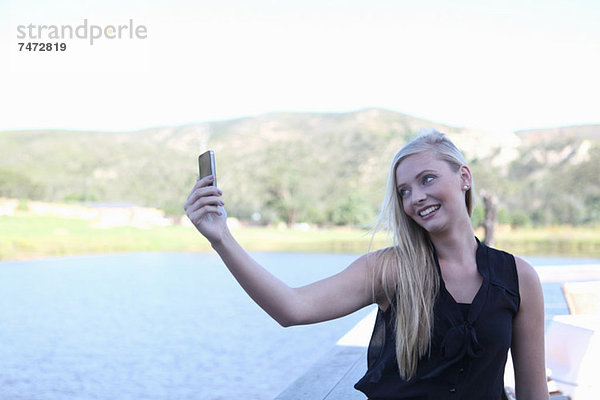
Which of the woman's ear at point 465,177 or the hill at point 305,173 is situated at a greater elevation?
the hill at point 305,173

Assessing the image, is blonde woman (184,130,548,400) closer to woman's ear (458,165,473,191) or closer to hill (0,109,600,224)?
woman's ear (458,165,473,191)

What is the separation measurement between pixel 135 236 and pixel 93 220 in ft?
12.4

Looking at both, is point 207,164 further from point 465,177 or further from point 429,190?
point 465,177

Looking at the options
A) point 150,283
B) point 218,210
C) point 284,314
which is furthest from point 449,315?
point 150,283

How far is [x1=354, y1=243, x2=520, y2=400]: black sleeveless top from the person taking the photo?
115 cm

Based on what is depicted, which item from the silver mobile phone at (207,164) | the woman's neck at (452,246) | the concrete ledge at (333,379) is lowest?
the concrete ledge at (333,379)

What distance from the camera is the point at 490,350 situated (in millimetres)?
1166

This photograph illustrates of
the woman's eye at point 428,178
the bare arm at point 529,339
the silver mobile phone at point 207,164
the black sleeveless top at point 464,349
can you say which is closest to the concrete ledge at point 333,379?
the bare arm at point 529,339

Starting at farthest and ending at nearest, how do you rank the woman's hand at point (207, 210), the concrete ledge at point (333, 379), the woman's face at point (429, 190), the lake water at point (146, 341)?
the lake water at point (146, 341) < the concrete ledge at point (333, 379) < the woman's face at point (429, 190) < the woman's hand at point (207, 210)

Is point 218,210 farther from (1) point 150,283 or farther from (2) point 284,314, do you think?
(1) point 150,283

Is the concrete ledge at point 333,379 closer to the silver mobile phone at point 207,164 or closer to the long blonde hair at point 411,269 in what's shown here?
the long blonde hair at point 411,269

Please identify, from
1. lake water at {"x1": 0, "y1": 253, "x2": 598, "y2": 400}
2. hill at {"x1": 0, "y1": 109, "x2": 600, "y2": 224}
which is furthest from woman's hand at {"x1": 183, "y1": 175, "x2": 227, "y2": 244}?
hill at {"x1": 0, "y1": 109, "x2": 600, "y2": 224}

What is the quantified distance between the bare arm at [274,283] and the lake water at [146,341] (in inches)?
222

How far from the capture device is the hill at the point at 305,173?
40438 millimetres
